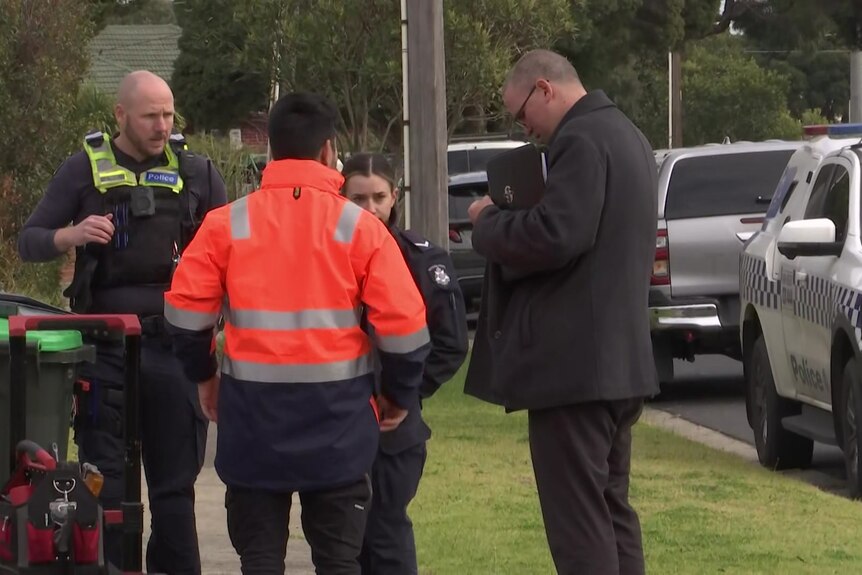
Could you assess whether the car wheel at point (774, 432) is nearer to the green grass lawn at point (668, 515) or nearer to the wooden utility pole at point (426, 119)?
the green grass lawn at point (668, 515)

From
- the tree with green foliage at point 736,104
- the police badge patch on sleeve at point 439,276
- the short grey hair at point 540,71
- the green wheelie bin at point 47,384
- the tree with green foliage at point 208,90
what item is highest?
the short grey hair at point 540,71

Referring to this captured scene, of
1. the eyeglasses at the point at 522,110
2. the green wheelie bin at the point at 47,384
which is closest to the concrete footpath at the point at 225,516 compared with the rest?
the green wheelie bin at the point at 47,384

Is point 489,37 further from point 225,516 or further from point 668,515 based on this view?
Answer: point 668,515

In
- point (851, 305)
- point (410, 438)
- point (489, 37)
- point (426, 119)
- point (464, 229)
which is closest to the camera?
point (410, 438)

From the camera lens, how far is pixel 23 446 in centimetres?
546

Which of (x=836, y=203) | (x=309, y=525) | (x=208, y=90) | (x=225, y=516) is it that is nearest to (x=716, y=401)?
(x=836, y=203)

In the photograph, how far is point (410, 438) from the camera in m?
5.84

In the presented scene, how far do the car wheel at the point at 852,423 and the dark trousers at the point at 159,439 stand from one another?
3821 mm

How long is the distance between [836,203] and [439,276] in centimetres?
466

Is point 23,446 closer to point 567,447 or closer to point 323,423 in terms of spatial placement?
point 323,423

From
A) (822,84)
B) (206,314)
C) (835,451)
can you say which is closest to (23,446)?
(206,314)

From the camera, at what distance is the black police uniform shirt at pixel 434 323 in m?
5.85

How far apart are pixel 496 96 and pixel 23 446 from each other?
65.8 feet

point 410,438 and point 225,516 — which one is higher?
point 410,438
